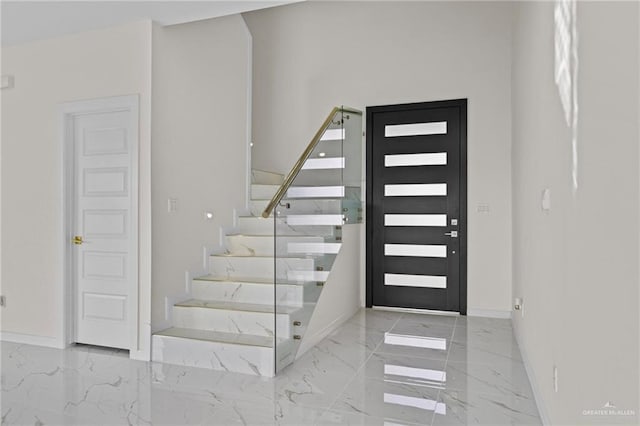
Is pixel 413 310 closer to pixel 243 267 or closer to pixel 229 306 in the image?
pixel 243 267

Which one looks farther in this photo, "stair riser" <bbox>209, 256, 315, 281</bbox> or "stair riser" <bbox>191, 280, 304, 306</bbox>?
"stair riser" <bbox>209, 256, 315, 281</bbox>

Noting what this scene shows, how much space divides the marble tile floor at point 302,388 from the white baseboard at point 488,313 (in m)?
0.88

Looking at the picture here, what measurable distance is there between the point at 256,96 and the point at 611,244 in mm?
5504

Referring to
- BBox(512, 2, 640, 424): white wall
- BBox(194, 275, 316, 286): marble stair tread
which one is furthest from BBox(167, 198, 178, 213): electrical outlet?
BBox(512, 2, 640, 424): white wall

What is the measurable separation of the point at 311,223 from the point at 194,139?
1.45 meters

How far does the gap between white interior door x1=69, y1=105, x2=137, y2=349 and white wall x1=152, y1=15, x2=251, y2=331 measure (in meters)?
0.24

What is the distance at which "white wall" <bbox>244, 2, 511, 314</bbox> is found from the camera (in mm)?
5102

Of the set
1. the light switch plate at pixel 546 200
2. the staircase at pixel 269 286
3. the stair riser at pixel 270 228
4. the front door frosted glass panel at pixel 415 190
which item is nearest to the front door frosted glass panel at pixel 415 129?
the front door frosted glass panel at pixel 415 190

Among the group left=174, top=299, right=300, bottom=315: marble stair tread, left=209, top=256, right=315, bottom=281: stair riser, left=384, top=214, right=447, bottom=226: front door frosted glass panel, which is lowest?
left=174, top=299, right=300, bottom=315: marble stair tread

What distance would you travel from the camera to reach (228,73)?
4980 millimetres

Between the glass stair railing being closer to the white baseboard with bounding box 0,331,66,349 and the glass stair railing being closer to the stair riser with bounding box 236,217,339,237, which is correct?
the stair riser with bounding box 236,217,339,237

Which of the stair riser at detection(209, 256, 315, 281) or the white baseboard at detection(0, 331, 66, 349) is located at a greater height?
the stair riser at detection(209, 256, 315, 281)

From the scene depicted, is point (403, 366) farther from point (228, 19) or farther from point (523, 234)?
point (228, 19)

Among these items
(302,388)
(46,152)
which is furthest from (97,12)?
(302,388)
